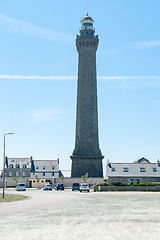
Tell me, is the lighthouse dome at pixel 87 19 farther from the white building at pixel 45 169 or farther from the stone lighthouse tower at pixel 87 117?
the white building at pixel 45 169

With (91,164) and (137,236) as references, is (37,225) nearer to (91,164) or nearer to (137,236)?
(137,236)

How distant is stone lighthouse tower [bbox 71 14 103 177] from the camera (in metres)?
73.6

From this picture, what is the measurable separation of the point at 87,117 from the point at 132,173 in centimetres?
1688

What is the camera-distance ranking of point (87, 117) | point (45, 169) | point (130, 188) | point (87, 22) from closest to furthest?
point (130, 188)
point (87, 117)
point (87, 22)
point (45, 169)

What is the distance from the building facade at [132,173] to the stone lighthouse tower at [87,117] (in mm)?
3261

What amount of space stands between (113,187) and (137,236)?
4671 cm

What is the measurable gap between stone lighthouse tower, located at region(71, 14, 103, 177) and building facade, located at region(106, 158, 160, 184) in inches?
128

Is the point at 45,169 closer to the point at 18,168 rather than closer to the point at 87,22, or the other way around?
the point at 18,168

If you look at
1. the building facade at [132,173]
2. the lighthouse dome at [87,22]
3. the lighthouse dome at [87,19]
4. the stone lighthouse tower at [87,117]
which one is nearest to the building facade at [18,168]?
the stone lighthouse tower at [87,117]

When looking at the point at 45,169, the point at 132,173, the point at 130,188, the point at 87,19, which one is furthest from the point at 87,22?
the point at 130,188

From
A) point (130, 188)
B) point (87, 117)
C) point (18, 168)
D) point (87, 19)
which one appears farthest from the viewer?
point (18, 168)

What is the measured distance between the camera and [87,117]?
7488 centimetres

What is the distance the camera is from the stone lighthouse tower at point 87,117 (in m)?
73.6

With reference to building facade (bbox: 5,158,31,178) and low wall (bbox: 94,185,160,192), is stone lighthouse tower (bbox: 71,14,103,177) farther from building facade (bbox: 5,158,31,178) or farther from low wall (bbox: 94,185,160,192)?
building facade (bbox: 5,158,31,178)
